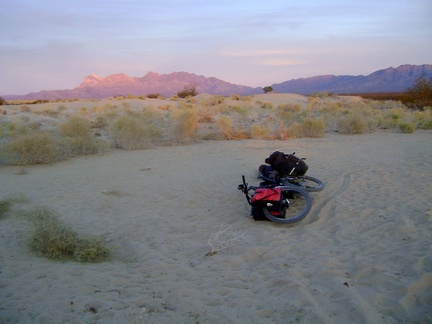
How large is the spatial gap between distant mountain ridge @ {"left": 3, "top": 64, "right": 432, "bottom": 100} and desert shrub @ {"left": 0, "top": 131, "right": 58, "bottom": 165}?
66298mm

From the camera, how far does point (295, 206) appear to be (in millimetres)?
6348

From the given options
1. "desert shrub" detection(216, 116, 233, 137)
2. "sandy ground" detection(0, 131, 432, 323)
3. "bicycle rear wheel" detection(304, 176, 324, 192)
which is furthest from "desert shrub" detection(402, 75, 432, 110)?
"bicycle rear wheel" detection(304, 176, 324, 192)

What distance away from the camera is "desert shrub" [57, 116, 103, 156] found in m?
12.0

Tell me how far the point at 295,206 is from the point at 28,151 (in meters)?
8.11

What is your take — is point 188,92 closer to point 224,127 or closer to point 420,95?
point 420,95

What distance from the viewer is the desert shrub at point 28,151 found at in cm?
1051

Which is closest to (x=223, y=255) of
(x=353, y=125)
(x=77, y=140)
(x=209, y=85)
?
(x=77, y=140)

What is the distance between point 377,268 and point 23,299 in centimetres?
369

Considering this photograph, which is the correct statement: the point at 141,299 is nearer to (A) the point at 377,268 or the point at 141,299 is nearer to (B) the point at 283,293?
(B) the point at 283,293

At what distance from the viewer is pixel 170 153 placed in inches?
491

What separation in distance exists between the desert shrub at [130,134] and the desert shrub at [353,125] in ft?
28.7

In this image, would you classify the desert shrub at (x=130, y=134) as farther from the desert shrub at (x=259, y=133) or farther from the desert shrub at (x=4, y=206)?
the desert shrub at (x=4, y=206)

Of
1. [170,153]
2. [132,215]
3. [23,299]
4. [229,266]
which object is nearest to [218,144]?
[170,153]

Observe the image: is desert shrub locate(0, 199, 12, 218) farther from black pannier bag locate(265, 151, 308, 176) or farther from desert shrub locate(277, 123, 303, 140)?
desert shrub locate(277, 123, 303, 140)
